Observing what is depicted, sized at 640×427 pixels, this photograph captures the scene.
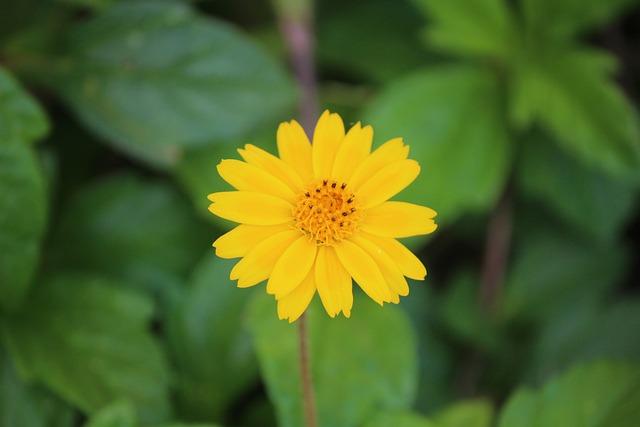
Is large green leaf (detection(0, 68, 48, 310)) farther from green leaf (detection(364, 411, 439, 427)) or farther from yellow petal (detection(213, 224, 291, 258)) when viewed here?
green leaf (detection(364, 411, 439, 427))

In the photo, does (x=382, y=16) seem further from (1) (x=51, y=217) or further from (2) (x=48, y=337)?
(2) (x=48, y=337)

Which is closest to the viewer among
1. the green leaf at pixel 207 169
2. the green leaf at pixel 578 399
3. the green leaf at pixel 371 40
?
the green leaf at pixel 578 399

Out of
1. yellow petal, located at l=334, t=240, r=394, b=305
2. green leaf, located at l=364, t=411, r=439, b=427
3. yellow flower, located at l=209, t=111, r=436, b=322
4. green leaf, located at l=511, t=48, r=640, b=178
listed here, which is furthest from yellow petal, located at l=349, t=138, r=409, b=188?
green leaf, located at l=511, t=48, r=640, b=178

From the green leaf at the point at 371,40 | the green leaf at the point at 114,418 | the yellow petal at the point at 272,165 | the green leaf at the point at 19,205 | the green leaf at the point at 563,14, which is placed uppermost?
the green leaf at the point at 371,40

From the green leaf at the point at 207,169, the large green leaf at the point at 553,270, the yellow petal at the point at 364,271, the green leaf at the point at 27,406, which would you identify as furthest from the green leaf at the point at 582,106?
the green leaf at the point at 27,406

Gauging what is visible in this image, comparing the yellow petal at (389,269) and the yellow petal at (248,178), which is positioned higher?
the yellow petal at (248,178)

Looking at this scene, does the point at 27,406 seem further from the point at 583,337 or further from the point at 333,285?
the point at 583,337

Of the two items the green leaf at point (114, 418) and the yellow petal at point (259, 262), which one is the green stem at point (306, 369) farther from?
the green leaf at point (114, 418)
